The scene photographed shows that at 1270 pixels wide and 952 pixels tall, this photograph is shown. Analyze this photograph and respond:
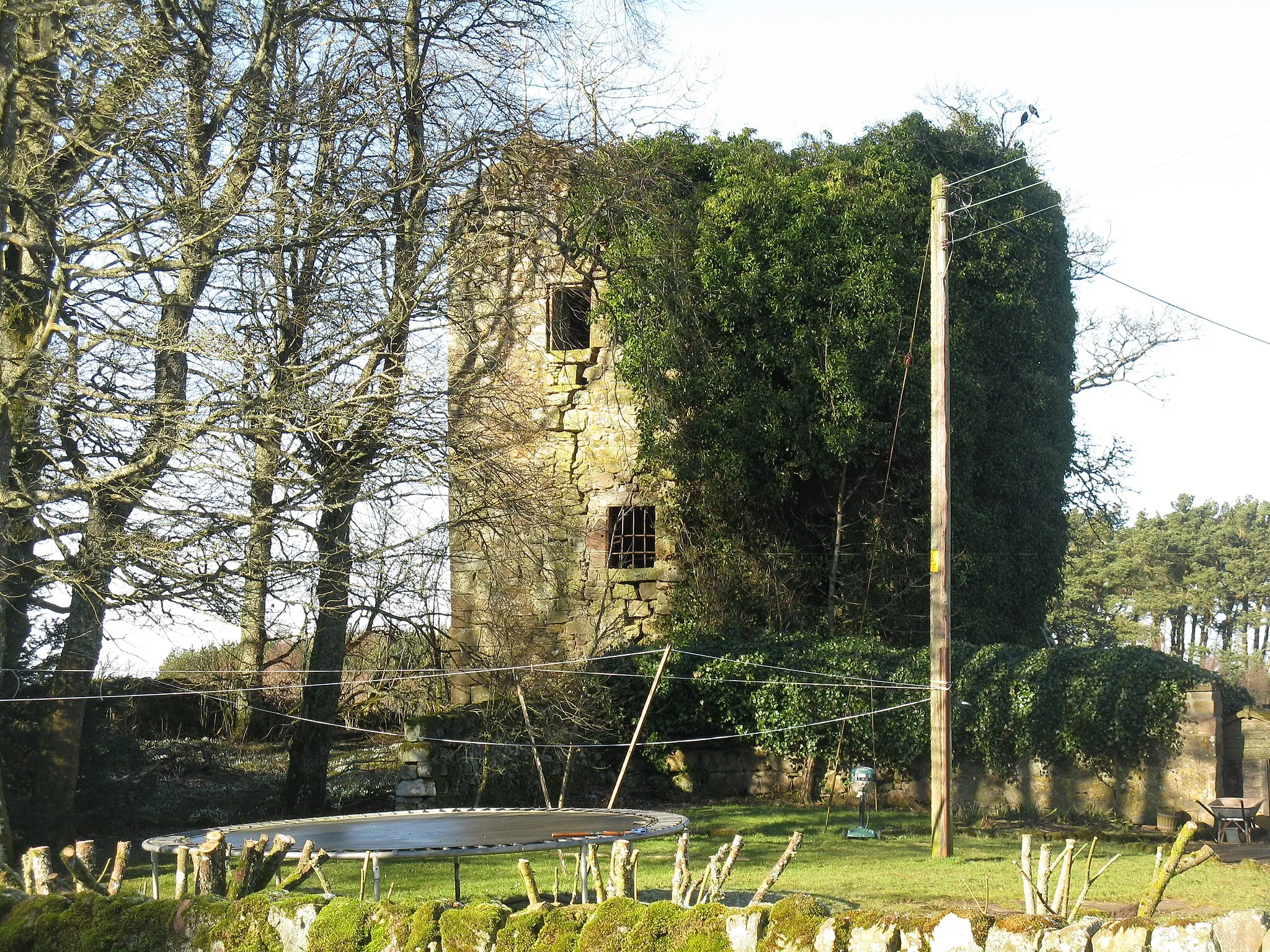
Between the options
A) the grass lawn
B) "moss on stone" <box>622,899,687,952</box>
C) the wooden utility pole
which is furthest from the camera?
the wooden utility pole

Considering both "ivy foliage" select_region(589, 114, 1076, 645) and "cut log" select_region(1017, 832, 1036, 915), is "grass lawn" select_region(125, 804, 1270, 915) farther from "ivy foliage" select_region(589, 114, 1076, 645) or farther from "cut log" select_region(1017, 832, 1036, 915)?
"ivy foliage" select_region(589, 114, 1076, 645)

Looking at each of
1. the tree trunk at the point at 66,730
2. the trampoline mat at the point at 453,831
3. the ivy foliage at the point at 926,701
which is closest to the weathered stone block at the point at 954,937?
the trampoline mat at the point at 453,831

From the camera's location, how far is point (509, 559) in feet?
53.2

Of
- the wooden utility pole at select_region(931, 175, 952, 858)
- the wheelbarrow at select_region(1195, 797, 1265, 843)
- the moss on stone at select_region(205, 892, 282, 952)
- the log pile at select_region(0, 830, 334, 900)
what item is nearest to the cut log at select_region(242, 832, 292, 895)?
the log pile at select_region(0, 830, 334, 900)

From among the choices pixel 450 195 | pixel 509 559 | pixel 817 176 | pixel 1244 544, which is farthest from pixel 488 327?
pixel 1244 544

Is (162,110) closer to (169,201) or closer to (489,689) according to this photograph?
(169,201)

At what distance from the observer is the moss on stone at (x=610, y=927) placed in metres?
4.11

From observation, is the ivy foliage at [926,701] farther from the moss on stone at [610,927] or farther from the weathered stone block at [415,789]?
the moss on stone at [610,927]

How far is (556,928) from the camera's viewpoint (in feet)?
14.0

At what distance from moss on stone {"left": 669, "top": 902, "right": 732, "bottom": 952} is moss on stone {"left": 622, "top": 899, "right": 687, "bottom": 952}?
21 mm

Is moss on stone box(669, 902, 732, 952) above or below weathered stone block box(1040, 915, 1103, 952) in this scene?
below

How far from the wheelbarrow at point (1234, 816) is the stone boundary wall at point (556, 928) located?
11.0 m

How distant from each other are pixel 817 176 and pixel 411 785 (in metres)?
11.1

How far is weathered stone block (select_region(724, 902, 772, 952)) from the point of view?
388cm
